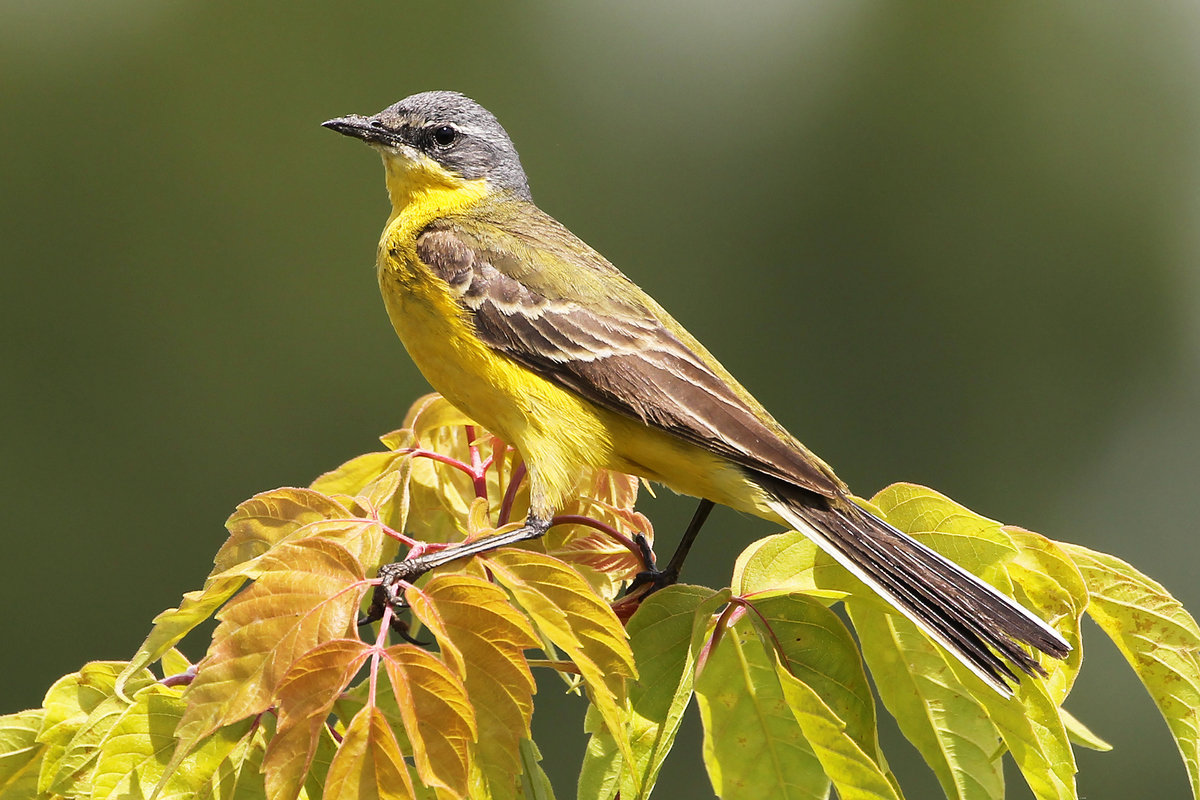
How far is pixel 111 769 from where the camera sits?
2.09 meters

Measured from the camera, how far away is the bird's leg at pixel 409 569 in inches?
90.4

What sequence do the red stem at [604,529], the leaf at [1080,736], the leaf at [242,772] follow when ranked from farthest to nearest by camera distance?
the red stem at [604,529]
the leaf at [1080,736]
the leaf at [242,772]

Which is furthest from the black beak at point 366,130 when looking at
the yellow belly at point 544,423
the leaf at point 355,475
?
the leaf at point 355,475

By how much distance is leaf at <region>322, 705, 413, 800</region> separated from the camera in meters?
1.82

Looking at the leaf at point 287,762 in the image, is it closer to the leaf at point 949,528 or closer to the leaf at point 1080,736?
the leaf at point 949,528

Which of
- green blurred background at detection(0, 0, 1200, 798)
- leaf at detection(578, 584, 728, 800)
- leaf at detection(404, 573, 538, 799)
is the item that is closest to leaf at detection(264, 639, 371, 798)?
leaf at detection(404, 573, 538, 799)

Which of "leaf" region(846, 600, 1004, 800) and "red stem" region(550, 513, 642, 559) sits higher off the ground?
"red stem" region(550, 513, 642, 559)

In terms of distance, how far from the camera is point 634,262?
1862 cm

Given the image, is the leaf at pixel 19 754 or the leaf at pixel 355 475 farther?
the leaf at pixel 355 475

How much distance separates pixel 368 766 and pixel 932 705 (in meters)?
1.07

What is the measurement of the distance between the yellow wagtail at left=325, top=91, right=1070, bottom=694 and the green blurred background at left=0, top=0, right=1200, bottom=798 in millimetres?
9046

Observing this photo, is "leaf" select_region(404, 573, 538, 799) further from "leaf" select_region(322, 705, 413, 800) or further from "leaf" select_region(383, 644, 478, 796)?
"leaf" select_region(322, 705, 413, 800)

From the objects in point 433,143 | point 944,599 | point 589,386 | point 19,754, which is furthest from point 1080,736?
point 433,143

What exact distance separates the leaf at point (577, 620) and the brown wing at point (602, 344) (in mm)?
1082
